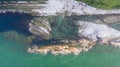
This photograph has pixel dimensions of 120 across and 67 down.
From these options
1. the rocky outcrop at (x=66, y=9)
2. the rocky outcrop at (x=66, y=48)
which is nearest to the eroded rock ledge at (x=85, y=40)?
the rocky outcrop at (x=66, y=48)

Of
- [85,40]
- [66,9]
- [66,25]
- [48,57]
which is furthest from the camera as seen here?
[66,9]

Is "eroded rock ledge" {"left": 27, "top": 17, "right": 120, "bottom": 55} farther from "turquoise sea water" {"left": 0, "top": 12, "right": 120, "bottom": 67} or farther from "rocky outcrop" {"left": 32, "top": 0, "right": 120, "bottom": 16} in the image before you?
"rocky outcrop" {"left": 32, "top": 0, "right": 120, "bottom": 16}

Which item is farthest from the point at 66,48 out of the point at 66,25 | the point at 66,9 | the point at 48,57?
the point at 66,9

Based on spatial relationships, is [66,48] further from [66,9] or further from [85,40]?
[66,9]

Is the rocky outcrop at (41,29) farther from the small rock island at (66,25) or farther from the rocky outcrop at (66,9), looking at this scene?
the rocky outcrop at (66,9)

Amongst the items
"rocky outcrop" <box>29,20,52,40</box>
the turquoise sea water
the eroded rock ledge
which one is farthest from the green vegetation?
"rocky outcrop" <box>29,20,52,40</box>

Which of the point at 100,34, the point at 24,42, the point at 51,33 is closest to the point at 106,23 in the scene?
the point at 100,34

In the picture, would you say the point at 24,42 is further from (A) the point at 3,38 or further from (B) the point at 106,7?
(B) the point at 106,7
